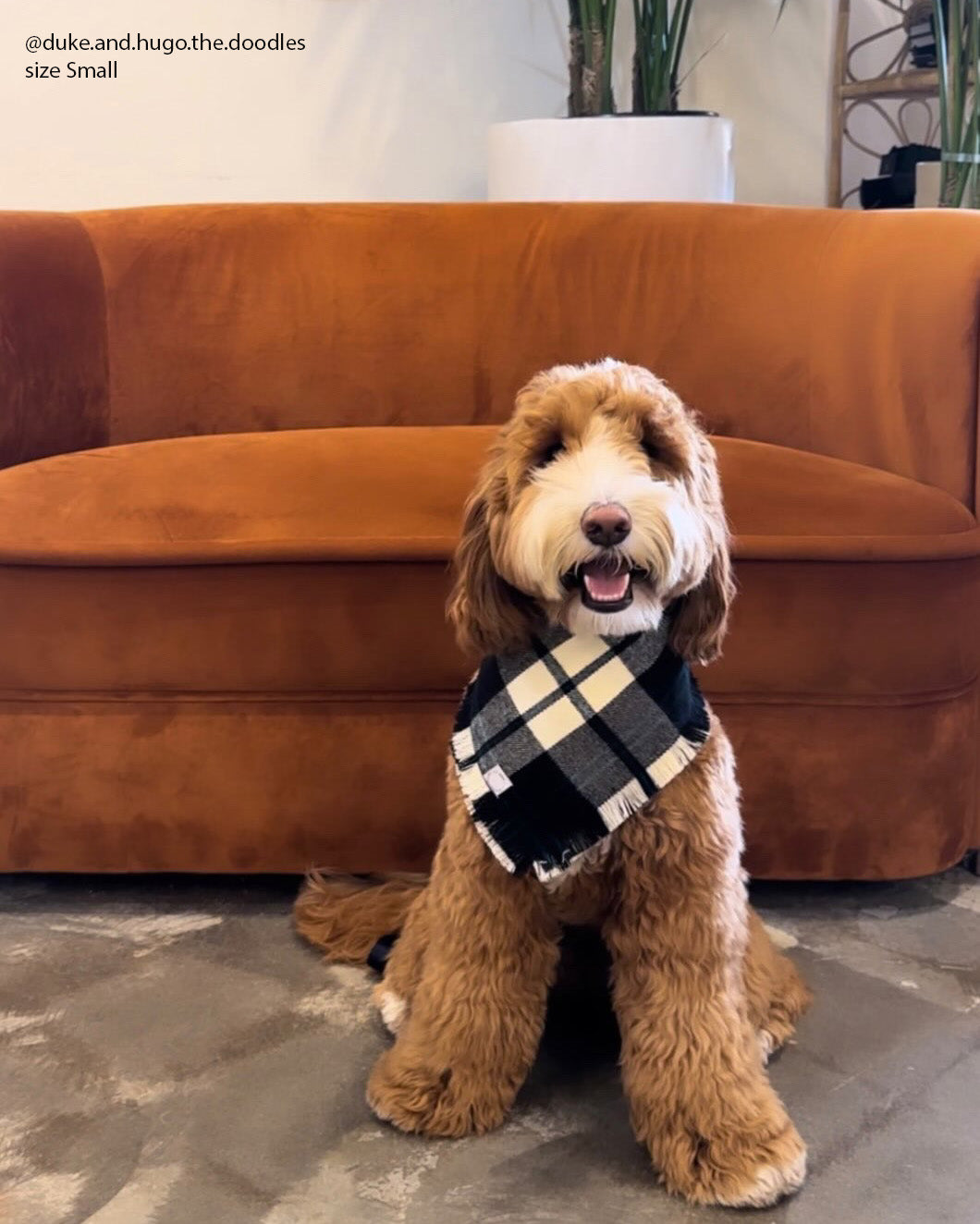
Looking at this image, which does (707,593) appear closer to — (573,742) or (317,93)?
(573,742)

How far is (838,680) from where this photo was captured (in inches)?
63.5

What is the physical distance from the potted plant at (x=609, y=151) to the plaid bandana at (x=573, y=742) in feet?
5.51

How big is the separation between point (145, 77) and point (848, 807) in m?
2.35

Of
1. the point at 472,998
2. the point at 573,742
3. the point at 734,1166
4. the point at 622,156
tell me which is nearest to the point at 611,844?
the point at 573,742

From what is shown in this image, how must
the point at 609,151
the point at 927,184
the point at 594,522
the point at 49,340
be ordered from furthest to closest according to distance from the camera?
the point at 927,184, the point at 609,151, the point at 49,340, the point at 594,522

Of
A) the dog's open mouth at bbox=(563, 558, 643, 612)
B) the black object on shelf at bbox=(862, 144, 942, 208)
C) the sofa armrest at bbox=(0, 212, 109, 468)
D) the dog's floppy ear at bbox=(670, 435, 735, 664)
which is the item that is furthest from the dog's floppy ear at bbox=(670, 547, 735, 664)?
the black object on shelf at bbox=(862, 144, 942, 208)

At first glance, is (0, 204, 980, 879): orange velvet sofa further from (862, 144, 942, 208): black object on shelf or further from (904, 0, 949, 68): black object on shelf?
(904, 0, 949, 68): black object on shelf

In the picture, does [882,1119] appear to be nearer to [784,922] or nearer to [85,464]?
[784,922]

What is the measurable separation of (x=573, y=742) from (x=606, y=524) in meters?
0.26

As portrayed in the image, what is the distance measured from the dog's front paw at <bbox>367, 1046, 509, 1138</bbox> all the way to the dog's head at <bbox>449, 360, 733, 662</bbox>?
0.43 m

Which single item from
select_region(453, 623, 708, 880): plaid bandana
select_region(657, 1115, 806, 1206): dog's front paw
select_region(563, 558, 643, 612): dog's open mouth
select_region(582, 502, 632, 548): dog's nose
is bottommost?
select_region(657, 1115, 806, 1206): dog's front paw

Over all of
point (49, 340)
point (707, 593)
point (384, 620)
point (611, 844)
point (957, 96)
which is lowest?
point (611, 844)

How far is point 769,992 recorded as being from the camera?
1344 millimetres

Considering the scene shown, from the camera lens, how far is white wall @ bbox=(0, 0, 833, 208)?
286 cm
